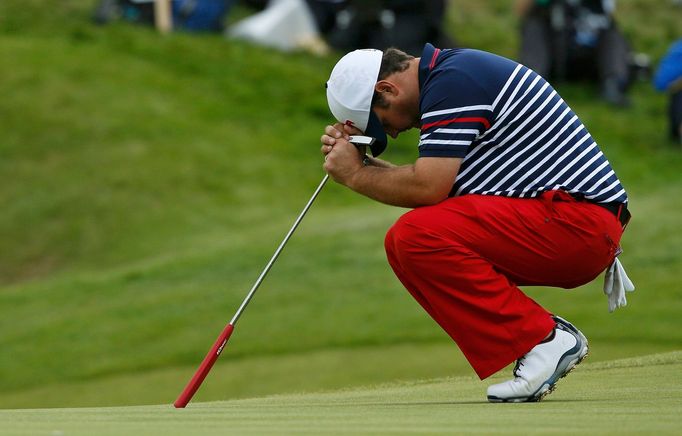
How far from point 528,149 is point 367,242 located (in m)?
9.02

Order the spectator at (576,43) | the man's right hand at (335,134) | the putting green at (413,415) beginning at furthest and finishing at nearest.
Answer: the spectator at (576,43) < the man's right hand at (335,134) < the putting green at (413,415)

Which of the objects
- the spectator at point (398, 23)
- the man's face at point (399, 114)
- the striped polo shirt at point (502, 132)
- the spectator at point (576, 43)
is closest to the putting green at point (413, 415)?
the striped polo shirt at point (502, 132)

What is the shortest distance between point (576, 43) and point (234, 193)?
5156 millimetres

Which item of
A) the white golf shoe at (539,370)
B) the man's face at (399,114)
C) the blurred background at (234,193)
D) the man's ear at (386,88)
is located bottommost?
the blurred background at (234,193)

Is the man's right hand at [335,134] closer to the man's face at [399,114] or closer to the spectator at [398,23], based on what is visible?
the man's face at [399,114]

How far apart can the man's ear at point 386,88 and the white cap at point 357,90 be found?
0.7 inches

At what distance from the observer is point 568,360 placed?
191 inches

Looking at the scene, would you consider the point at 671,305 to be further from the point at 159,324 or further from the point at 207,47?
the point at 207,47

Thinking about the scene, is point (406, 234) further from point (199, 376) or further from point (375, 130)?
point (199, 376)

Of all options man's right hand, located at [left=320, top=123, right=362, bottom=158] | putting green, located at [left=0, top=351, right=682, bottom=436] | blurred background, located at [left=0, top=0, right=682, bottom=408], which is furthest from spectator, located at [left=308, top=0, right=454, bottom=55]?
man's right hand, located at [left=320, top=123, right=362, bottom=158]

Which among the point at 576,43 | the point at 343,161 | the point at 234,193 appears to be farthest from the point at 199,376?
the point at 576,43

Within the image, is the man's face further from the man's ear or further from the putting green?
the putting green

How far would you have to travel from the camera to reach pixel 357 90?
5016 mm

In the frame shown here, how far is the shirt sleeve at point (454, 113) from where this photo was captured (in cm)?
475
